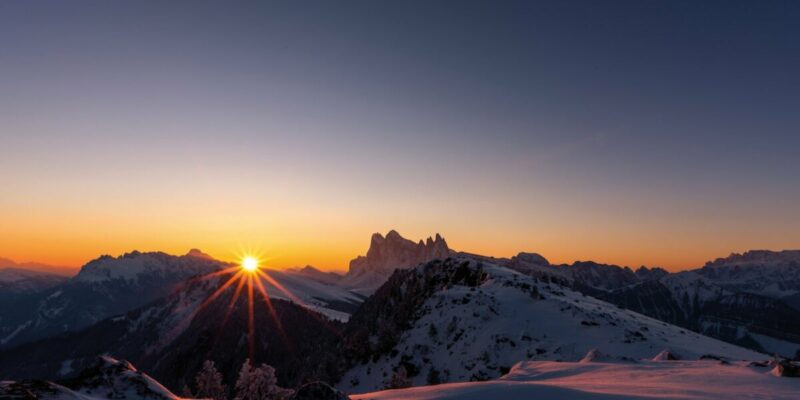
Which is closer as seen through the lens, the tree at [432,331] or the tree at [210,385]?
the tree at [210,385]

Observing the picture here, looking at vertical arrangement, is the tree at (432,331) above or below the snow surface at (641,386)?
below

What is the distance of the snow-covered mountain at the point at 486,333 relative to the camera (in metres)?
56.3

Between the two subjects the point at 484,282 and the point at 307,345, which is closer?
the point at 484,282

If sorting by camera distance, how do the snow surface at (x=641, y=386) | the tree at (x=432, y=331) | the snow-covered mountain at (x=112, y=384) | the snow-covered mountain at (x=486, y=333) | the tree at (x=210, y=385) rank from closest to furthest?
the snow surface at (x=641, y=386) < the snow-covered mountain at (x=112, y=384) < the snow-covered mountain at (x=486, y=333) < the tree at (x=210, y=385) < the tree at (x=432, y=331)

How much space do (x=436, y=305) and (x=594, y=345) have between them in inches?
1399

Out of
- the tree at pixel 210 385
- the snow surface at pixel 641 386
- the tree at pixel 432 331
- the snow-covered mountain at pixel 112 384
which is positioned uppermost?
the snow surface at pixel 641 386

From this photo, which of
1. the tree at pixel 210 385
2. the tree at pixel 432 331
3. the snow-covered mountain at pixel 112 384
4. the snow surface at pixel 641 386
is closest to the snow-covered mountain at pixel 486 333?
the tree at pixel 432 331

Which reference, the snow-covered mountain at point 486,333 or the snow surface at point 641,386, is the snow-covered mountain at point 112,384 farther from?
the snow-covered mountain at point 486,333

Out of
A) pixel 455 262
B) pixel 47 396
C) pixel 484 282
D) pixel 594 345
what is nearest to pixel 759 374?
pixel 47 396

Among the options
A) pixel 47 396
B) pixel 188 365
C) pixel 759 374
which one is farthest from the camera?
pixel 188 365

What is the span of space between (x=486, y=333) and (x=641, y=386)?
162 feet

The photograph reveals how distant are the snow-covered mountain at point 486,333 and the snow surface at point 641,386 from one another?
83.0 ft

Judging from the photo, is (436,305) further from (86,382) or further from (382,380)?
(86,382)

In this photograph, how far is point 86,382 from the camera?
1745 centimetres
